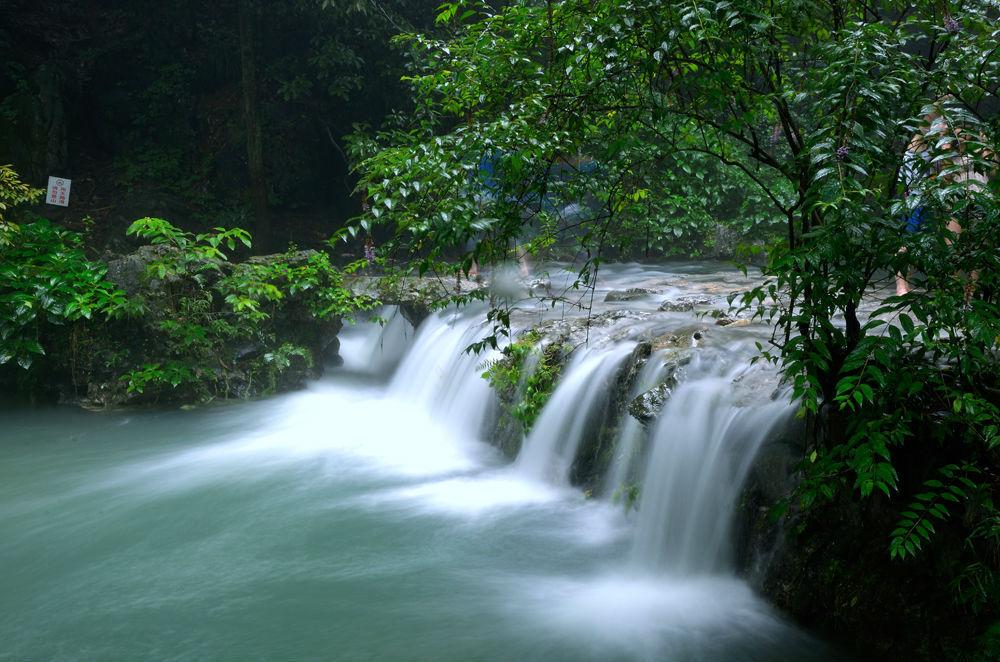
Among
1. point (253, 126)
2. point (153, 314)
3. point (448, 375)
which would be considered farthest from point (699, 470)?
point (253, 126)

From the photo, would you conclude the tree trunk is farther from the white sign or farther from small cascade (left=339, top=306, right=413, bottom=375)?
the white sign

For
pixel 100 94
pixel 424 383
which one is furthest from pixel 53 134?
pixel 424 383

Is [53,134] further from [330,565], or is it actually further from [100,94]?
[330,565]

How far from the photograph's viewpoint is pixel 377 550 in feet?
13.9

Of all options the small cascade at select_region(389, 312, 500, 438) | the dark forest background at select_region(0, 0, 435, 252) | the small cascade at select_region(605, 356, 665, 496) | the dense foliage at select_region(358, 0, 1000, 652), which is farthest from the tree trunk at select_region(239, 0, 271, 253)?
the dense foliage at select_region(358, 0, 1000, 652)

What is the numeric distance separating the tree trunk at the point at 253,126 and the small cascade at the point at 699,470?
30.6 feet

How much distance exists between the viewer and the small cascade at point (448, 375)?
662 centimetres

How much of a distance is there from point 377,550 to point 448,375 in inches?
129

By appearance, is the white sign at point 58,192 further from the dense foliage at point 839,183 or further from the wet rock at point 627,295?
the dense foliage at point 839,183

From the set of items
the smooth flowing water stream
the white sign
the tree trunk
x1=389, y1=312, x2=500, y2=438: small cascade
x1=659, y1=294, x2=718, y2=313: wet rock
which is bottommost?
the smooth flowing water stream

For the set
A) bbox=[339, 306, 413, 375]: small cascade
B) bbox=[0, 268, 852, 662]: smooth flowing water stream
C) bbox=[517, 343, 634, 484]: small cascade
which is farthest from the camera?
bbox=[339, 306, 413, 375]: small cascade

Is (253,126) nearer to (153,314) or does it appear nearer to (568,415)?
(153,314)

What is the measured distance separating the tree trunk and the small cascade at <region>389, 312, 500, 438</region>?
4.47 m

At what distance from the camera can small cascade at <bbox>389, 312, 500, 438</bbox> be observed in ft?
21.7
